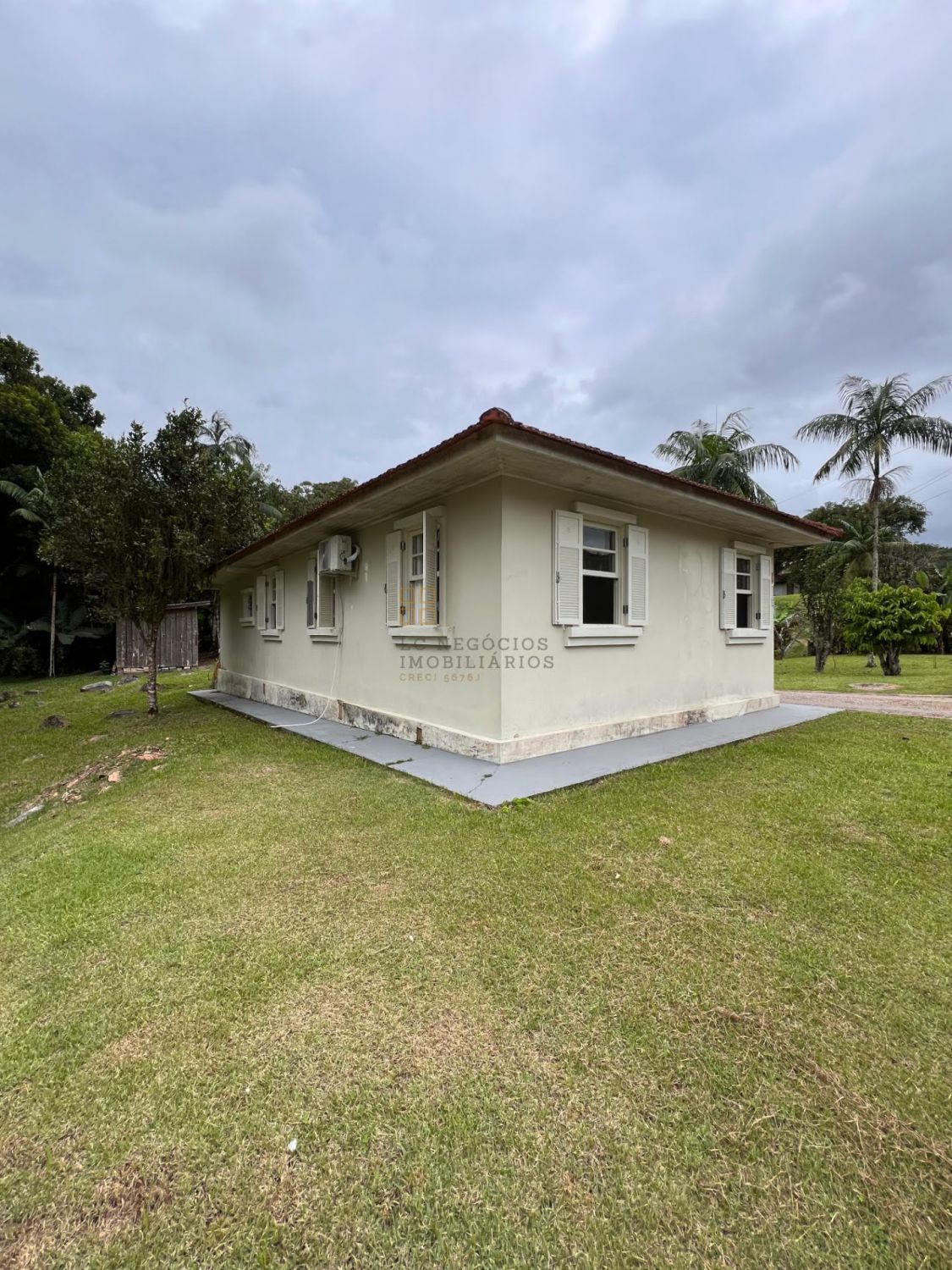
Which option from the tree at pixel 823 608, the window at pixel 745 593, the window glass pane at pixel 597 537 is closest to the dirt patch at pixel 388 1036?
the window glass pane at pixel 597 537

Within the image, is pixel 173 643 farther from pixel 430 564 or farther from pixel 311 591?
pixel 430 564

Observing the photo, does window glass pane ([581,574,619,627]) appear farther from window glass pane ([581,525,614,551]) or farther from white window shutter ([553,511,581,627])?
white window shutter ([553,511,581,627])

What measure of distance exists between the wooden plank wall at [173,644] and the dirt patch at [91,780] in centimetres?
1079

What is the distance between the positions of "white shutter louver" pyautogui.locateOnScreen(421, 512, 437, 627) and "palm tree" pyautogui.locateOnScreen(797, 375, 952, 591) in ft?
50.2

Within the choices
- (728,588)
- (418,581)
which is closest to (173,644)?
(418,581)

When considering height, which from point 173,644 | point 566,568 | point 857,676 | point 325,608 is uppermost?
point 566,568

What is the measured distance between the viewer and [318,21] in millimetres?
7082

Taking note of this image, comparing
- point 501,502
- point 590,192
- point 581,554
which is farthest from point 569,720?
point 590,192

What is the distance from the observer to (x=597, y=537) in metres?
5.75

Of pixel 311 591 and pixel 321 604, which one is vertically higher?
pixel 311 591

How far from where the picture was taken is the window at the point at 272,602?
30.9 feet

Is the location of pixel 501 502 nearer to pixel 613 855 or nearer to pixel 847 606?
pixel 613 855

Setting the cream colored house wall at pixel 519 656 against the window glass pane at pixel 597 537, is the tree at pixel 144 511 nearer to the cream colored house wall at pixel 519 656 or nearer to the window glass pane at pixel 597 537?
the cream colored house wall at pixel 519 656

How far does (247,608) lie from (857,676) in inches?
581
